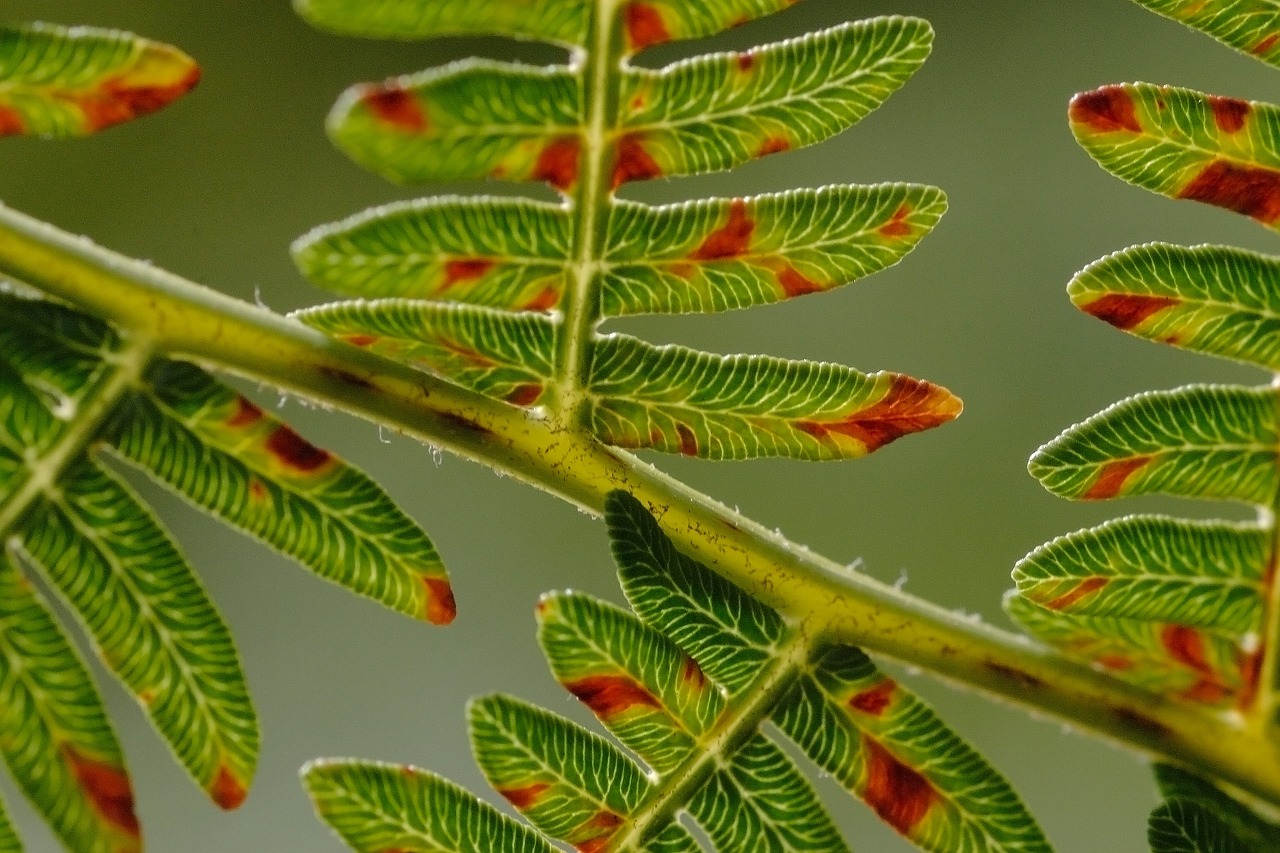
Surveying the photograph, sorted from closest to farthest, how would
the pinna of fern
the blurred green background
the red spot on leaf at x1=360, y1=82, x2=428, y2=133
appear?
the red spot on leaf at x1=360, y1=82, x2=428, y2=133 → the pinna of fern → the blurred green background

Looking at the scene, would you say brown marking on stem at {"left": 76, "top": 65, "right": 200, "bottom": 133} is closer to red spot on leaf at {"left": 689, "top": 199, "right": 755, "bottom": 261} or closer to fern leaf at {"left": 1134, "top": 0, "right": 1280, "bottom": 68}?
red spot on leaf at {"left": 689, "top": 199, "right": 755, "bottom": 261}

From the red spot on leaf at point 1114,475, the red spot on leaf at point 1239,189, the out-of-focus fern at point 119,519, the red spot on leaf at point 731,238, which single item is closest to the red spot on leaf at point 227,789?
the out-of-focus fern at point 119,519

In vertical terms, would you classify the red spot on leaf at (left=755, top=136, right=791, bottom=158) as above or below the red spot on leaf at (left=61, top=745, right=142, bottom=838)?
above

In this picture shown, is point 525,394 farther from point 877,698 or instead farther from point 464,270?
point 877,698

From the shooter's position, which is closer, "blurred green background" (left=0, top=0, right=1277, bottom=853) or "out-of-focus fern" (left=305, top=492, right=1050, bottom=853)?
"out-of-focus fern" (left=305, top=492, right=1050, bottom=853)

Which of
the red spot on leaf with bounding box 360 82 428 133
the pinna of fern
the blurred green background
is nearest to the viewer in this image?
the red spot on leaf with bounding box 360 82 428 133

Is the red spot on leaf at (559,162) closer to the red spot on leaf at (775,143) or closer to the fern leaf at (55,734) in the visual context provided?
the red spot on leaf at (775,143)

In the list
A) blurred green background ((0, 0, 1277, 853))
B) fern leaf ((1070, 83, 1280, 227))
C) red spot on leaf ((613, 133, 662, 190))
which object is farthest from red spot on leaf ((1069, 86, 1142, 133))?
blurred green background ((0, 0, 1277, 853))

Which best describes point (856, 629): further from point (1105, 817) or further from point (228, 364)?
point (1105, 817)
